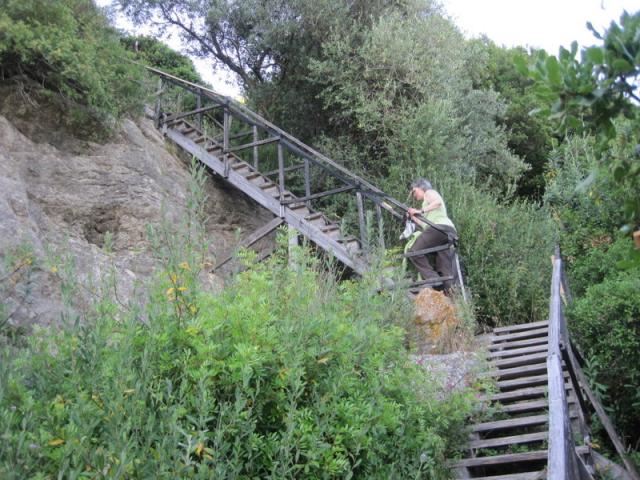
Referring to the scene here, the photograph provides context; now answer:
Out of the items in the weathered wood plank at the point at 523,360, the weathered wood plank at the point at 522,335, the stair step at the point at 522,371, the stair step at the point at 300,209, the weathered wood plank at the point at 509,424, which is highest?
the stair step at the point at 300,209

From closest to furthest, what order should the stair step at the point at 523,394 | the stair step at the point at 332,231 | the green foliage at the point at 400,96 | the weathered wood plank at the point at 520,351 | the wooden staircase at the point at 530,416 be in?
1. the wooden staircase at the point at 530,416
2. the stair step at the point at 523,394
3. the weathered wood plank at the point at 520,351
4. the stair step at the point at 332,231
5. the green foliage at the point at 400,96

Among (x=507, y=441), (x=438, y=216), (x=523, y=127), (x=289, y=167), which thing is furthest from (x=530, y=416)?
(x=523, y=127)

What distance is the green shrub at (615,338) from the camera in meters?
6.23

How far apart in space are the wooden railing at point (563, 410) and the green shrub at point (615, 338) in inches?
11.1

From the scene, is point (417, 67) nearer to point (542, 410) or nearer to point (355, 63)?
point (355, 63)

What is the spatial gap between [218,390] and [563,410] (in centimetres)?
180

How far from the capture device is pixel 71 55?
940 cm

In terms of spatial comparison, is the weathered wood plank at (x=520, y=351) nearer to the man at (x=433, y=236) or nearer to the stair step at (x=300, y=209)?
the man at (x=433, y=236)

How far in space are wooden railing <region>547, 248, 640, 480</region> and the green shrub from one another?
28cm

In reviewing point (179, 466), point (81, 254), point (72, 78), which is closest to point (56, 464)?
point (179, 466)

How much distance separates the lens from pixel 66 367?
358 cm

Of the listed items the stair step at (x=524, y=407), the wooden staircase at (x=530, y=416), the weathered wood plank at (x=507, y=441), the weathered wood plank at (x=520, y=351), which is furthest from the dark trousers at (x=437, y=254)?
the weathered wood plank at (x=507, y=441)

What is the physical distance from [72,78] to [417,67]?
6432 millimetres

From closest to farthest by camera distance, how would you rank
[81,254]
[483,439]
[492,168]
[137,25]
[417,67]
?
1. [483,439]
2. [81,254]
3. [417,67]
4. [492,168]
5. [137,25]
